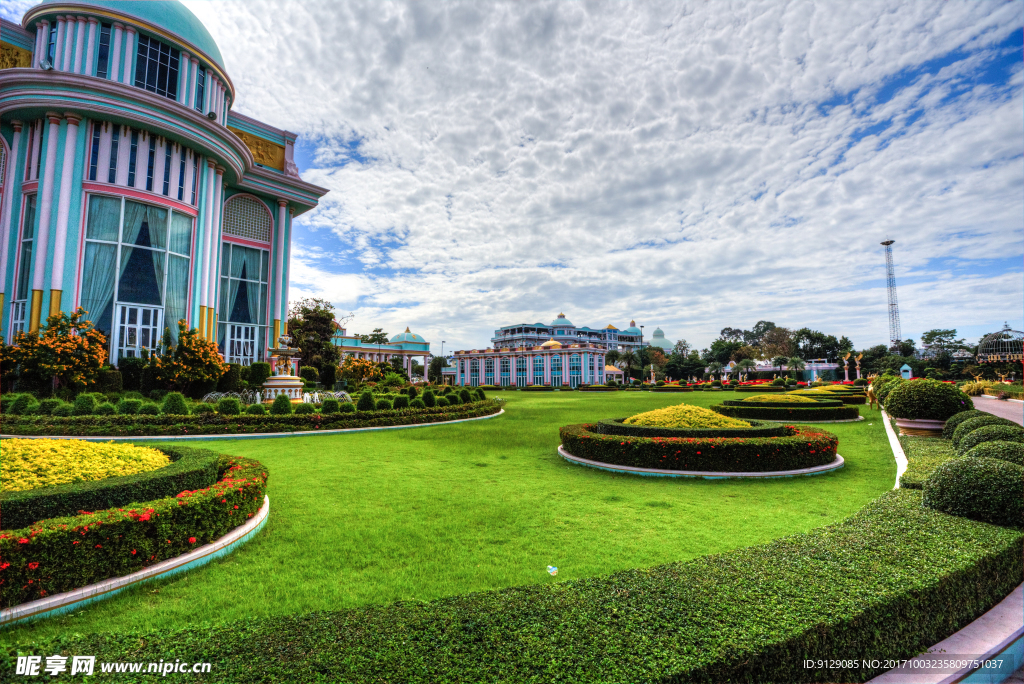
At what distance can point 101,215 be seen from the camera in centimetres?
2156

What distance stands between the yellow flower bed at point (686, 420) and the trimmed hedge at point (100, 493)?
27.0 feet

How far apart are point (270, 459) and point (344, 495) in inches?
144

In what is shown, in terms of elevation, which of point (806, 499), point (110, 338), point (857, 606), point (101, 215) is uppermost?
point (101, 215)

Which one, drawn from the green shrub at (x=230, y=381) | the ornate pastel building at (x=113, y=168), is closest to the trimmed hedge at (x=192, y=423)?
the green shrub at (x=230, y=381)

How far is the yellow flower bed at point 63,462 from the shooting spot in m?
4.43

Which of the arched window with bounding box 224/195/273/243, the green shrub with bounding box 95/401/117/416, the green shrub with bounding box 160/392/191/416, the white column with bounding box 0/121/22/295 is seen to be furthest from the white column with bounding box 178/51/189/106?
the green shrub with bounding box 95/401/117/416

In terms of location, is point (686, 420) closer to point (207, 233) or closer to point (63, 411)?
point (63, 411)

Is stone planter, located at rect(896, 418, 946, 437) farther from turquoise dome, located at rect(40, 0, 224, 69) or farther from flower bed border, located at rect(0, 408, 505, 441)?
turquoise dome, located at rect(40, 0, 224, 69)

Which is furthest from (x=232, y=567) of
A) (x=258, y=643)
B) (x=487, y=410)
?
(x=487, y=410)

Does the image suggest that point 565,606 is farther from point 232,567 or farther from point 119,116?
point 119,116

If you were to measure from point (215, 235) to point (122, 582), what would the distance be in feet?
90.7

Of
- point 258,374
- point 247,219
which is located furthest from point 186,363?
point 247,219

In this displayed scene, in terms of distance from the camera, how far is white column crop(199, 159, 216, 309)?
A: 2462 cm

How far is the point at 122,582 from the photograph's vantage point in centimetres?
370
